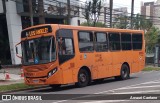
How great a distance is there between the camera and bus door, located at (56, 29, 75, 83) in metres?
16.2

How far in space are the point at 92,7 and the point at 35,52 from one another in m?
23.3

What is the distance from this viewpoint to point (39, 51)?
1636 cm

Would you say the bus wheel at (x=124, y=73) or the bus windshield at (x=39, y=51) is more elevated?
the bus windshield at (x=39, y=51)

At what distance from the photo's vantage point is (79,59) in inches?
686

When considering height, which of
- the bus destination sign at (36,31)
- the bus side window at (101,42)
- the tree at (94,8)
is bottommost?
the bus side window at (101,42)

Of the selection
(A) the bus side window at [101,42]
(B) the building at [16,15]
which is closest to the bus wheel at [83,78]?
(A) the bus side window at [101,42]

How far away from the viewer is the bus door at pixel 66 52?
1625cm

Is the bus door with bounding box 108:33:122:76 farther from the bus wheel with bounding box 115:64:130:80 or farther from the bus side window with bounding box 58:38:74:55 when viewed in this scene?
the bus side window with bounding box 58:38:74:55

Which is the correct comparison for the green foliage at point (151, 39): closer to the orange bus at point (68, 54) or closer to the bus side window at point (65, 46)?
the orange bus at point (68, 54)

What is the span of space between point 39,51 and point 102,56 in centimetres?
442

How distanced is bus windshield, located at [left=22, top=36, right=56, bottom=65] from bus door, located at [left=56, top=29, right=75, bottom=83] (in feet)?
1.27

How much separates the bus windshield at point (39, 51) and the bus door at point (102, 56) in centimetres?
357

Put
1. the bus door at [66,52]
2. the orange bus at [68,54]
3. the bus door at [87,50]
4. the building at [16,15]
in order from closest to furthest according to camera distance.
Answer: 1. the orange bus at [68,54]
2. the bus door at [66,52]
3. the bus door at [87,50]
4. the building at [16,15]

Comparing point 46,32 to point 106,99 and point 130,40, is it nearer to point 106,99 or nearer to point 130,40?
point 106,99
